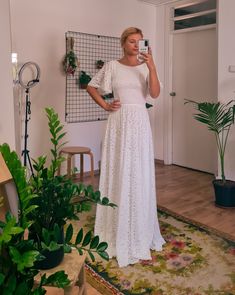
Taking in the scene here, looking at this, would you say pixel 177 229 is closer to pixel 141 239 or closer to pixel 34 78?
pixel 141 239

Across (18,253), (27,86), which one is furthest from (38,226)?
(27,86)

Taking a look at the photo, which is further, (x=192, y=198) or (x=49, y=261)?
(x=192, y=198)

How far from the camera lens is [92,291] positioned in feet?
6.28

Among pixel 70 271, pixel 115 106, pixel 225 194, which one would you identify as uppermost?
pixel 115 106

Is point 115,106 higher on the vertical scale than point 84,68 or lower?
lower

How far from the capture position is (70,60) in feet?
12.8

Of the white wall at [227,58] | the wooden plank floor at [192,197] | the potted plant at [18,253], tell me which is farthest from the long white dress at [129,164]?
the white wall at [227,58]

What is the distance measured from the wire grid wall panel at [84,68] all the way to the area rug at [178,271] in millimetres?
2151

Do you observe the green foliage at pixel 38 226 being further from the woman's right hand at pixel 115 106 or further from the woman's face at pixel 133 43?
the woman's face at pixel 133 43

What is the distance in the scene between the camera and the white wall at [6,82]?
2.07m

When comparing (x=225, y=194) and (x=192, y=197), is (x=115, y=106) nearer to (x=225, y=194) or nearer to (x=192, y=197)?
(x=225, y=194)

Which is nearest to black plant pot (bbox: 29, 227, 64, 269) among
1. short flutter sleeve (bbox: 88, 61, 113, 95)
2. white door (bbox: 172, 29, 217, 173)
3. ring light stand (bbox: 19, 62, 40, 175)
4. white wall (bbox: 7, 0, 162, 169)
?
short flutter sleeve (bbox: 88, 61, 113, 95)

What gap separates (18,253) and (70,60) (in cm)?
335

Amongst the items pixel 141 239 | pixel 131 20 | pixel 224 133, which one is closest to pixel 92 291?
pixel 141 239
